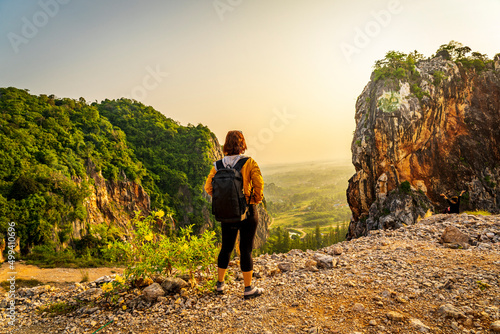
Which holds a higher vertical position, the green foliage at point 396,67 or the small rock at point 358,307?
the green foliage at point 396,67

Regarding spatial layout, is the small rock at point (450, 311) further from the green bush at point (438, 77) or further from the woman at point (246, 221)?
the green bush at point (438, 77)

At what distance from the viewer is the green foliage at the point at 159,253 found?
141 inches

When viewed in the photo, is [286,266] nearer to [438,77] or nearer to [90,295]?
[90,295]

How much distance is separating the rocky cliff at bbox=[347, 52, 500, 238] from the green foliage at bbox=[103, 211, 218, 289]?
29.3 meters

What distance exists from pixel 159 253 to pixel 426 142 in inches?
1485

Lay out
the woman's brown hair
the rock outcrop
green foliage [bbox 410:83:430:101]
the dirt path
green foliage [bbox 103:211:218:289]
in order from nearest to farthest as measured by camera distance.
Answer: the woman's brown hair < green foliage [bbox 103:211:218:289] < the dirt path < the rock outcrop < green foliage [bbox 410:83:430:101]

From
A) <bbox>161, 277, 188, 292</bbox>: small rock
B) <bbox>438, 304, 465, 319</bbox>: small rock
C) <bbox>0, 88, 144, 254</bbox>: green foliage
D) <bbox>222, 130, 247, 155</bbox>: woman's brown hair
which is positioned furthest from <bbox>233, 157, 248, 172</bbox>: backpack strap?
<bbox>0, 88, 144, 254</bbox>: green foliage

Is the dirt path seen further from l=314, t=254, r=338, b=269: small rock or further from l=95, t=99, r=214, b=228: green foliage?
l=95, t=99, r=214, b=228: green foliage

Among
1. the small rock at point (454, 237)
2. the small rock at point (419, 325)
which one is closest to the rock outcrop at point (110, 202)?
the small rock at point (454, 237)

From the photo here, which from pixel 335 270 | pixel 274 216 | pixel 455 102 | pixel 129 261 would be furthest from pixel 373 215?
pixel 274 216

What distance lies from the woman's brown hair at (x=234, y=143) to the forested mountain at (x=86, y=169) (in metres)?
1.37

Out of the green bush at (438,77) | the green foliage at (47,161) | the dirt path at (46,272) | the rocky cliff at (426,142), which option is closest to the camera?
the dirt path at (46,272)

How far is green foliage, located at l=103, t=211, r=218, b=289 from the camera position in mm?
3572

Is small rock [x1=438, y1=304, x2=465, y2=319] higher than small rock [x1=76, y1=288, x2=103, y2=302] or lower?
higher
